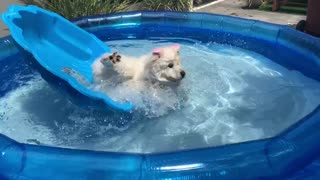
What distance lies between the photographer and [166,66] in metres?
3.63

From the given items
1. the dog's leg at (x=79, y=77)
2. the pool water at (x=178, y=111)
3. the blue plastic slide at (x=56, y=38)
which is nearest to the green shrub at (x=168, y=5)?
the blue plastic slide at (x=56, y=38)

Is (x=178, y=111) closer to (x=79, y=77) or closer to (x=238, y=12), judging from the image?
(x=79, y=77)

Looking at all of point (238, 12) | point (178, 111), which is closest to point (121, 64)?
point (178, 111)

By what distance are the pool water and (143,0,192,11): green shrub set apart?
3.45 m

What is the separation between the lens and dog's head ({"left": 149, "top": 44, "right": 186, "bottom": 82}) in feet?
11.9

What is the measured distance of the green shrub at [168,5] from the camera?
831 cm

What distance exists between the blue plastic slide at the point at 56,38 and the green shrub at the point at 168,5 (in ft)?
10.3

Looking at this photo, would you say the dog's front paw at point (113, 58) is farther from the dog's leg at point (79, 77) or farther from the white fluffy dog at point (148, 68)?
the dog's leg at point (79, 77)

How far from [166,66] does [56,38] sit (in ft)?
7.59

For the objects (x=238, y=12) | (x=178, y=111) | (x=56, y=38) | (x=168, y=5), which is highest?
(x=56, y=38)

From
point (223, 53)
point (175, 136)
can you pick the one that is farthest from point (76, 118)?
point (223, 53)

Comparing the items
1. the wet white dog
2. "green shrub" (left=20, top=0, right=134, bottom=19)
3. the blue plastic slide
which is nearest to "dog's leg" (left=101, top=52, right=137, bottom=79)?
the wet white dog

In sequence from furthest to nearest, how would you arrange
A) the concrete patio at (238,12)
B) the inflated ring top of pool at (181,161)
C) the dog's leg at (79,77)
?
the concrete patio at (238,12), the dog's leg at (79,77), the inflated ring top of pool at (181,161)

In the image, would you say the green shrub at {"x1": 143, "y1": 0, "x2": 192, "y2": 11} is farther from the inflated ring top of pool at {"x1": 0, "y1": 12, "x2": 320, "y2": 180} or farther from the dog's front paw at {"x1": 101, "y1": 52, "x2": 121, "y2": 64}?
the inflated ring top of pool at {"x1": 0, "y1": 12, "x2": 320, "y2": 180}
